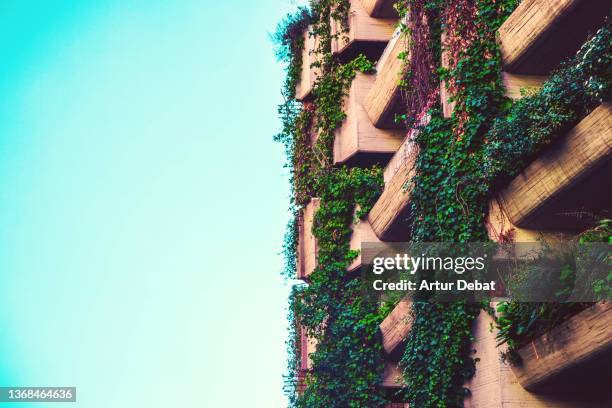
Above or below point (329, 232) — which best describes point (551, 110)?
below

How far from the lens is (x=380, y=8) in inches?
937

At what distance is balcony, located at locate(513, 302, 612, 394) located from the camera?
11.1 m

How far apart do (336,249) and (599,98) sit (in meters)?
11.8

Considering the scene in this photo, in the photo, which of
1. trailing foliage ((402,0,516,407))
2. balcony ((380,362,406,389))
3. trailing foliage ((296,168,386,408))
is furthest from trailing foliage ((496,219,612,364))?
trailing foliage ((296,168,386,408))

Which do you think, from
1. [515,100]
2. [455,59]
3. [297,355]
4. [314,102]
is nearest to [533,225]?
[515,100]

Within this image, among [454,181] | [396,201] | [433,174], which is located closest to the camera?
[454,181]

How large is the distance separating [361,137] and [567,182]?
415 inches

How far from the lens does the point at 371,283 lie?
21547mm

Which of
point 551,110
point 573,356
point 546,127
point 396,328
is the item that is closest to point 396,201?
point 396,328

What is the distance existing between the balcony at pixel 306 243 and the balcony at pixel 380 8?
5362 mm

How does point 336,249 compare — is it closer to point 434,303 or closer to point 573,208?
point 434,303

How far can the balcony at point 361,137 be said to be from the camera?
75.4 ft

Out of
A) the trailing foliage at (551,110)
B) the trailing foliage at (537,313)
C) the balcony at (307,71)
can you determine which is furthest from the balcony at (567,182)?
the balcony at (307,71)

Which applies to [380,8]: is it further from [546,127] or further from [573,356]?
[573,356]
